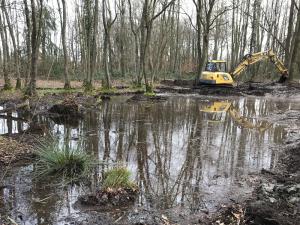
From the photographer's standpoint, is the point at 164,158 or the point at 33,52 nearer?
the point at 164,158

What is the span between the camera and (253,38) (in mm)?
41250

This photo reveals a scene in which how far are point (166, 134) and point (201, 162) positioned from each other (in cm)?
288

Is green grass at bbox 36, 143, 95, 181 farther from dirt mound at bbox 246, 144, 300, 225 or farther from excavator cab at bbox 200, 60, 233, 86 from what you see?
excavator cab at bbox 200, 60, 233, 86

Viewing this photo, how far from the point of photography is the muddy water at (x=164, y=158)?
5129 mm

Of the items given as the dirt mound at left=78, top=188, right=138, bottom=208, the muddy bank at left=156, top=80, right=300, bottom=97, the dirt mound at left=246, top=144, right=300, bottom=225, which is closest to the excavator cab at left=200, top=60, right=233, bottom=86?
the muddy bank at left=156, top=80, right=300, bottom=97

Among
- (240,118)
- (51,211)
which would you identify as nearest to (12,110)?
(240,118)

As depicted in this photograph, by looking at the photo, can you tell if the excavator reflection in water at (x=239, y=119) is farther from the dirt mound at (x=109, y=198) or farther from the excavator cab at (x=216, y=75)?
the excavator cab at (x=216, y=75)

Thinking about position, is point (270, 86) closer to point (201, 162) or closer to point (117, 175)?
point (201, 162)

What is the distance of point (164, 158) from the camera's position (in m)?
7.57

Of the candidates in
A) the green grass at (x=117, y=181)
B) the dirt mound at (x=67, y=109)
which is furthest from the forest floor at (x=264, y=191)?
the green grass at (x=117, y=181)

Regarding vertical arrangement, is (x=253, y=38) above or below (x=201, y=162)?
above

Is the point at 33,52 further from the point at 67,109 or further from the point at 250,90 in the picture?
the point at 250,90

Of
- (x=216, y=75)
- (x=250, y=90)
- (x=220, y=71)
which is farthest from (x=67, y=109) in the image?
(x=250, y=90)

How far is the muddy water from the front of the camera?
202 inches
